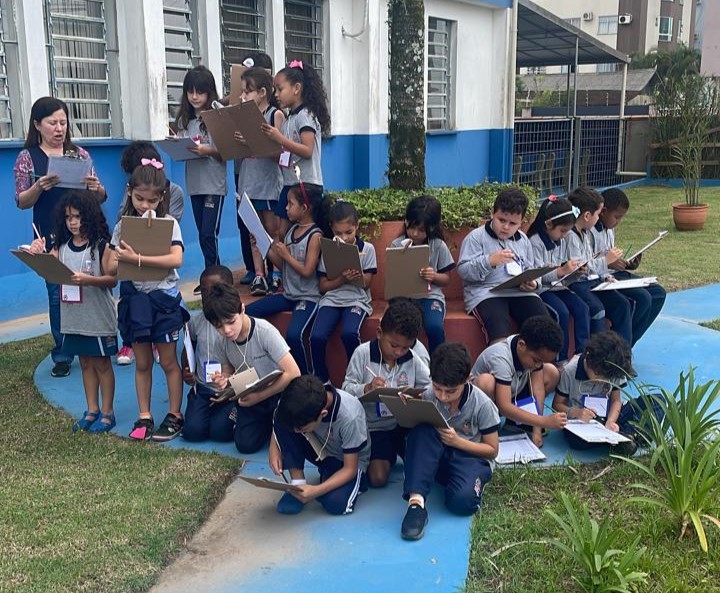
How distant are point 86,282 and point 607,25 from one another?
46740 millimetres

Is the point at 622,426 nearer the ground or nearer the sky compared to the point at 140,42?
nearer the ground

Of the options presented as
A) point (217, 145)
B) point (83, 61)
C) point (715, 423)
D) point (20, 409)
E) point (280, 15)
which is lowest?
point (20, 409)

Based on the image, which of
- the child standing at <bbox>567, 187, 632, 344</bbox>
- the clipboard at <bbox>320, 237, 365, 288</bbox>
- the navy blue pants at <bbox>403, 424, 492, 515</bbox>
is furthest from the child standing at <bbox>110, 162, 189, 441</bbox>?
the child standing at <bbox>567, 187, 632, 344</bbox>

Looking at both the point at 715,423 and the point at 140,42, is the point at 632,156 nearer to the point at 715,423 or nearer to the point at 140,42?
the point at 140,42

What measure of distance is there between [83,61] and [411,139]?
324cm

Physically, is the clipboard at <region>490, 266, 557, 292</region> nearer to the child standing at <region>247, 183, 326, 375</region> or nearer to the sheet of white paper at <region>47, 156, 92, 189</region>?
the child standing at <region>247, 183, 326, 375</region>

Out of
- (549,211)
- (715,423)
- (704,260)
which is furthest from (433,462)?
(704,260)

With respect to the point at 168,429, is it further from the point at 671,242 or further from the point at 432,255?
the point at 671,242

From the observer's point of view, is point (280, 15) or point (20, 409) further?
point (280, 15)

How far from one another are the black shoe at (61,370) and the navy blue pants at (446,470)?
2.69m

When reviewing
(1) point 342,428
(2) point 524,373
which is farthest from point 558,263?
(1) point 342,428

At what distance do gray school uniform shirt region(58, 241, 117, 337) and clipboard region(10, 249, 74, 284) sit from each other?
10 cm

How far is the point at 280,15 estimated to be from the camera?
8914mm

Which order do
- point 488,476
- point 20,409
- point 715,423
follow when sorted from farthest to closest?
point 20,409, point 488,476, point 715,423
